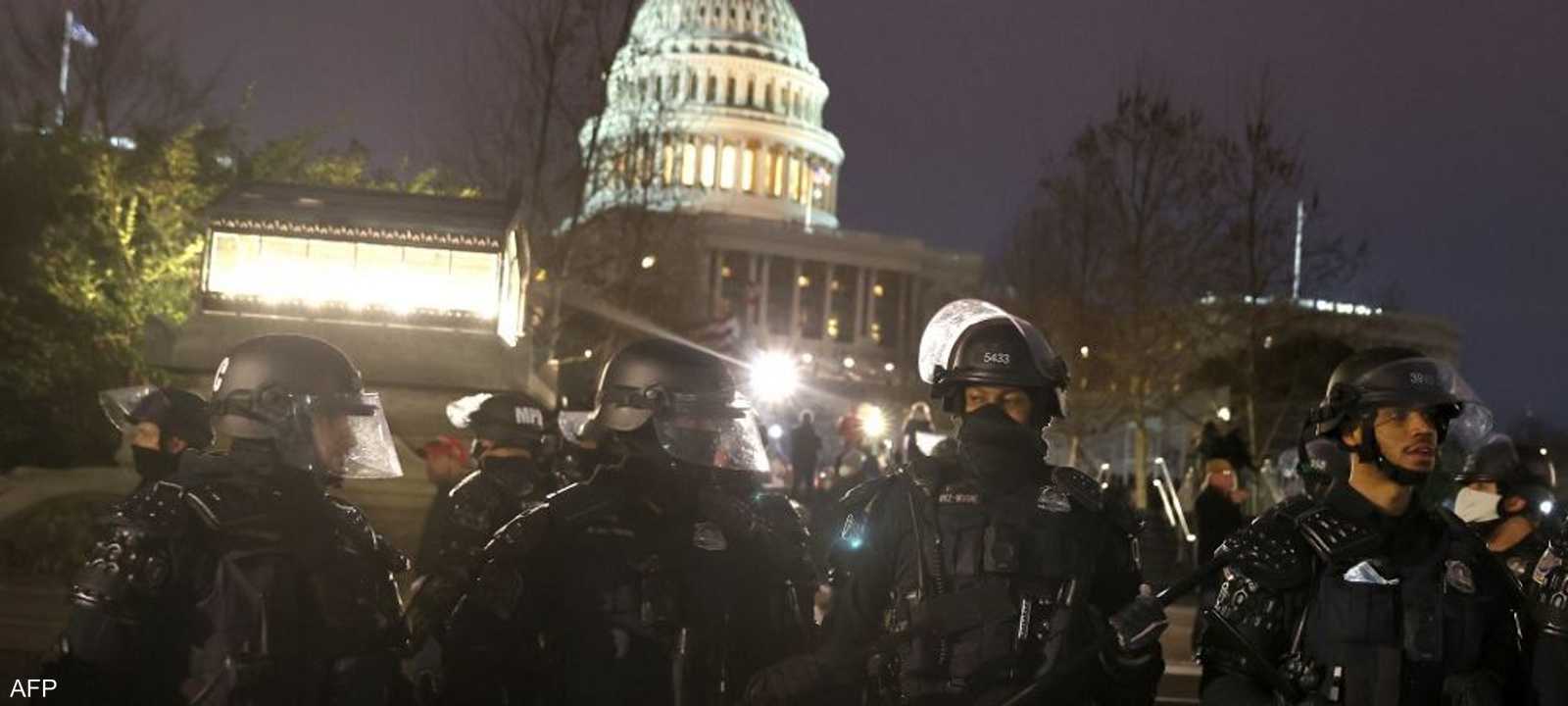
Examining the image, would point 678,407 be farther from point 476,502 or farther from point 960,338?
point 476,502

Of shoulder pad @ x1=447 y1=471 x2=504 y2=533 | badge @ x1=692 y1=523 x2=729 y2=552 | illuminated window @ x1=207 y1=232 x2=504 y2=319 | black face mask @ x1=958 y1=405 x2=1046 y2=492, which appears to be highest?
illuminated window @ x1=207 y1=232 x2=504 y2=319

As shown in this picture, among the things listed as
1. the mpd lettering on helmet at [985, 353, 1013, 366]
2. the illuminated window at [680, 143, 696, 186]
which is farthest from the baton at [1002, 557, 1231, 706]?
the illuminated window at [680, 143, 696, 186]

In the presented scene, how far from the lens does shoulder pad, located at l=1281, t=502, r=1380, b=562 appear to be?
3922 mm

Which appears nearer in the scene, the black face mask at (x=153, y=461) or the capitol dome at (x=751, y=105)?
the black face mask at (x=153, y=461)

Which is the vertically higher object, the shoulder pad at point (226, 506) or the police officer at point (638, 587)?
the shoulder pad at point (226, 506)

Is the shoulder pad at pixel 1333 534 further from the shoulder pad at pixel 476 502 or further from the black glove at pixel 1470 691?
the shoulder pad at pixel 476 502

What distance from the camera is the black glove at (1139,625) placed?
13.0 ft

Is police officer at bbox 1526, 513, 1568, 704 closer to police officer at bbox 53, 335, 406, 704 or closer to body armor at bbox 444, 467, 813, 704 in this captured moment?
body armor at bbox 444, 467, 813, 704

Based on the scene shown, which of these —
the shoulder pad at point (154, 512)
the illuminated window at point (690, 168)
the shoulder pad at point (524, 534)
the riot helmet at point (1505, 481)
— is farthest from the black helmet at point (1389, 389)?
the illuminated window at point (690, 168)

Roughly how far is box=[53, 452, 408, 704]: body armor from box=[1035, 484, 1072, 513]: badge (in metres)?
1.64

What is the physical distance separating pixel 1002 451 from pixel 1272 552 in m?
0.69

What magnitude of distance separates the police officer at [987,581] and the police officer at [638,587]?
0.43 meters

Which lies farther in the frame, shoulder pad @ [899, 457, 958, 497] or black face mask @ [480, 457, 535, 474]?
black face mask @ [480, 457, 535, 474]

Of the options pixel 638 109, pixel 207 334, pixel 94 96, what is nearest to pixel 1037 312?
pixel 638 109
